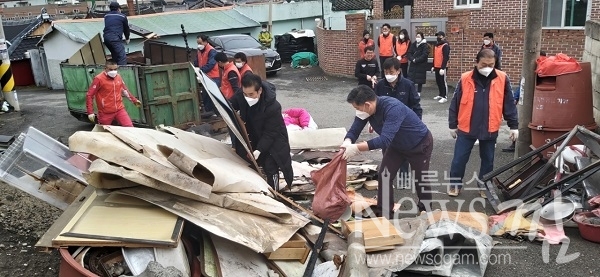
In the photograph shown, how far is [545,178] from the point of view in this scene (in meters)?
5.26

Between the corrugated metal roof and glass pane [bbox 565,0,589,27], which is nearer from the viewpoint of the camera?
glass pane [bbox 565,0,589,27]

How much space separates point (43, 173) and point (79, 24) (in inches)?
536

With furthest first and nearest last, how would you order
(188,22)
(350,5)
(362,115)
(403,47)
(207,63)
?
(350,5)
(188,22)
(403,47)
(207,63)
(362,115)

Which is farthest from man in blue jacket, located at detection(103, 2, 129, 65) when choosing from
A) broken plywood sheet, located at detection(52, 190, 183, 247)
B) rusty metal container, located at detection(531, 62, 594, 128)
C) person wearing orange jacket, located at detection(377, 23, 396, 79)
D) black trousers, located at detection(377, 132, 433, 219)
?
rusty metal container, located at detection(531, 62, 594, 128)

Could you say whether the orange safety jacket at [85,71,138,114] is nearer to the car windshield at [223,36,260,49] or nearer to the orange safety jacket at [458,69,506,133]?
the orange safety jacket at [458,69,506,133]

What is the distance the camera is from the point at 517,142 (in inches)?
248

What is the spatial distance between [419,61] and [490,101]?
6.34m

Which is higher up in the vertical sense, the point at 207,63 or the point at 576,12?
the point at 576,12

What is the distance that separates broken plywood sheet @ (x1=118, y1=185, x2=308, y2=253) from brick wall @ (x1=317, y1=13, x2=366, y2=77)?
1180 cm

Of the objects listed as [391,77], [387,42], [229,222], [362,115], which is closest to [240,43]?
[387,42]

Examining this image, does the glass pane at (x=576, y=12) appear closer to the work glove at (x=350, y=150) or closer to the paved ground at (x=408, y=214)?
the paved ground at (x=408, y=214)

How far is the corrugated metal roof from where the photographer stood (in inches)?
690

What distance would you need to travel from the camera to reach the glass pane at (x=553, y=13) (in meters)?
13.2

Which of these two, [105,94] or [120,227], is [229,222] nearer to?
[120,227]
